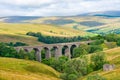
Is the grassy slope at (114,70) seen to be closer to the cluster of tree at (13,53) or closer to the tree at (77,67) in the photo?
the tree at (77,67)

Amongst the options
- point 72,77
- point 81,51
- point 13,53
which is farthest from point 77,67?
point 81,51

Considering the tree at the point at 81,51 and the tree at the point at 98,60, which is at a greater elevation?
the tree at the point at 98,60

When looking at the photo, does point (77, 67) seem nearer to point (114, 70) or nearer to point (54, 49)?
point (114, 70)

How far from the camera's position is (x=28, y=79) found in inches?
3068

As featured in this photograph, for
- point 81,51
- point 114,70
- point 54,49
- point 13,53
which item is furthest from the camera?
point 54,49

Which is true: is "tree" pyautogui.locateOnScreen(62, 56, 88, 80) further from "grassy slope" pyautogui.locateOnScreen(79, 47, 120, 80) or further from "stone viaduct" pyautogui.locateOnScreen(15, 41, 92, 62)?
"stone viaduct" pyautogui.locateOnScreen(15, 41, 92, 62)

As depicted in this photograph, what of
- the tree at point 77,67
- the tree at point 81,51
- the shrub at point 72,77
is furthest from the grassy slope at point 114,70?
the tree at point 81,51

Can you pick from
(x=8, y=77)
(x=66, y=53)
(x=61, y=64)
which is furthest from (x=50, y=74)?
(x=66, y=53)

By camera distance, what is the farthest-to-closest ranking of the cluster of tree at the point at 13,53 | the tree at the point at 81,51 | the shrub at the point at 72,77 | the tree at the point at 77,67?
1. the tree at the point at 81,51
2. the cluster of tree at the point at 13,53
3. the tree at the point at 77,67
4. the shrub at the point at 72,77

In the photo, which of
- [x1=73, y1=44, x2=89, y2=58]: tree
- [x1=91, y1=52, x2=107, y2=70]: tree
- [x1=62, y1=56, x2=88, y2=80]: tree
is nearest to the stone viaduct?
[x1=73, y1=44, x2=89, y2=58]: tree

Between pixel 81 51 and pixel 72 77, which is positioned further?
pixel 81 51

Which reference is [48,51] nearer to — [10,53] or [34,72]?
[10,53]

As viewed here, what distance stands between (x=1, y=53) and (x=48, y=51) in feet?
94.9

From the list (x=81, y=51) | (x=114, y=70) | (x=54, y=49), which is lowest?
(x=54, y=49)
